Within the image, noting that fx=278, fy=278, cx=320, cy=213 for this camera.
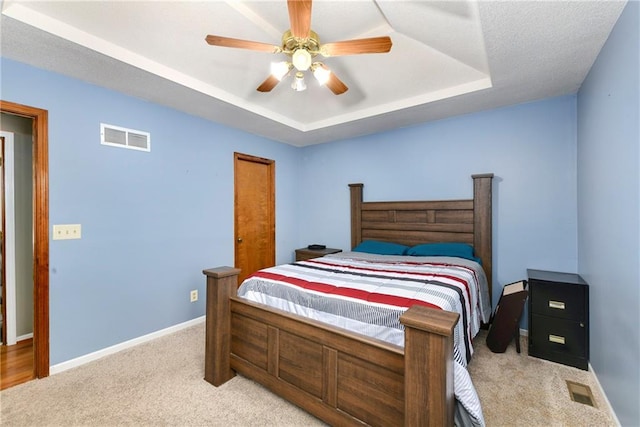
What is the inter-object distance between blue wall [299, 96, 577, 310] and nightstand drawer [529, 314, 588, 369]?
681 millimetres

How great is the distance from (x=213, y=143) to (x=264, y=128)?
71cm

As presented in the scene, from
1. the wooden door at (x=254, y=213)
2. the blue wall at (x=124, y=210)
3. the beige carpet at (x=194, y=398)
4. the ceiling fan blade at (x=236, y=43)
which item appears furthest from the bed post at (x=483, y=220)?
the blue wall at (x=124, y=210)

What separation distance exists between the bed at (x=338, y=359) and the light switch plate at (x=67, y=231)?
1.32 meters

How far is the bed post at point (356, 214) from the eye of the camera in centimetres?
411

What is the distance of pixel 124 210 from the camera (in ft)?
8.81

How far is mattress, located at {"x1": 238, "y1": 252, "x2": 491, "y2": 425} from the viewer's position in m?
1.51

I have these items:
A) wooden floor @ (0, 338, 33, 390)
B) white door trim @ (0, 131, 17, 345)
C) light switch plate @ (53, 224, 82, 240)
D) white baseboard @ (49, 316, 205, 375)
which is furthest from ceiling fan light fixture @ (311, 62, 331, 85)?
wooden floor @ (0, 338, 33, 390)

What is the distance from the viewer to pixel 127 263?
8.87 feet

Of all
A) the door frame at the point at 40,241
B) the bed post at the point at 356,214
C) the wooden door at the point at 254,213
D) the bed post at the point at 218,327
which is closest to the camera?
the bed post at the point at 218,327

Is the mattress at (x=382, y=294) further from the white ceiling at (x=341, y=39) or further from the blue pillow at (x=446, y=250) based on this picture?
the white ceiling at (x=341, y=39)

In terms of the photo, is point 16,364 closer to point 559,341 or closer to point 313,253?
point 313,253

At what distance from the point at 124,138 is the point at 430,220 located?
3.45 metres

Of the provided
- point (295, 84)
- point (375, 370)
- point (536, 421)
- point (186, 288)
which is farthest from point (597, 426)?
point (186, 288)

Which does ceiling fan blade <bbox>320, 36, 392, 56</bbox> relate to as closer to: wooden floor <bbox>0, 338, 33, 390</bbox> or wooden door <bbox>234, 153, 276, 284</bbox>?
wooden door <bbox>234, 153, 276, 284</bbox>
